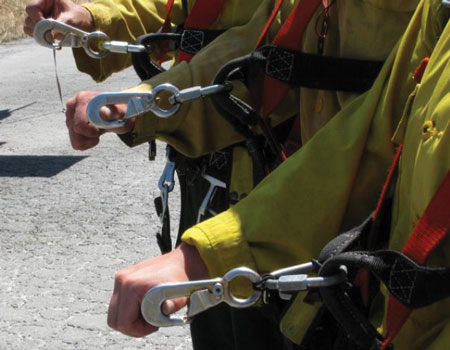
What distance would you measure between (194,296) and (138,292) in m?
0.07

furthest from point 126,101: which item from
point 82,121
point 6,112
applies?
point 6,112

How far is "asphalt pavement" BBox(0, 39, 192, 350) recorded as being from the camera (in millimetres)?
3527

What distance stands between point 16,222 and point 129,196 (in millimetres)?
626

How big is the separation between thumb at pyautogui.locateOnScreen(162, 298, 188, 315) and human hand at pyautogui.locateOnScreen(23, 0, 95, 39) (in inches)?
51.8

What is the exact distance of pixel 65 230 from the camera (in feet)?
14.6

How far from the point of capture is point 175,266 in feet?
4.01

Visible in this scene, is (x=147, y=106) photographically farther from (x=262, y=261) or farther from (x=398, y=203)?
(x=398, y=203)

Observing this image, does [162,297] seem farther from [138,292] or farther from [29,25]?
[29,25]

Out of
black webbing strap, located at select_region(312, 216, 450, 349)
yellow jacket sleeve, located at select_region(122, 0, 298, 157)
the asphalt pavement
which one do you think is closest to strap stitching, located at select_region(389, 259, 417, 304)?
black webbing strap, located at select_region(312, 216, 450, 349)

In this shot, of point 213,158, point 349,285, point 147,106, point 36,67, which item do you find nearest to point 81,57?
point 213,158

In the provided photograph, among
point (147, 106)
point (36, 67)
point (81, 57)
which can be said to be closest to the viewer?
point (147, 106)

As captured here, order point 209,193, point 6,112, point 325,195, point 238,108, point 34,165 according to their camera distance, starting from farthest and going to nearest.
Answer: point 6,112 < point 34,165 < point 209,193 < point 238,108 < point 325,195

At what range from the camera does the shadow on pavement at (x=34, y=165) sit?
5.35m

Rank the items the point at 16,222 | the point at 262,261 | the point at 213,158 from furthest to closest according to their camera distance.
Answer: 1. the point at 16,222
2. the point at 213,158
3. the point at 262,261
